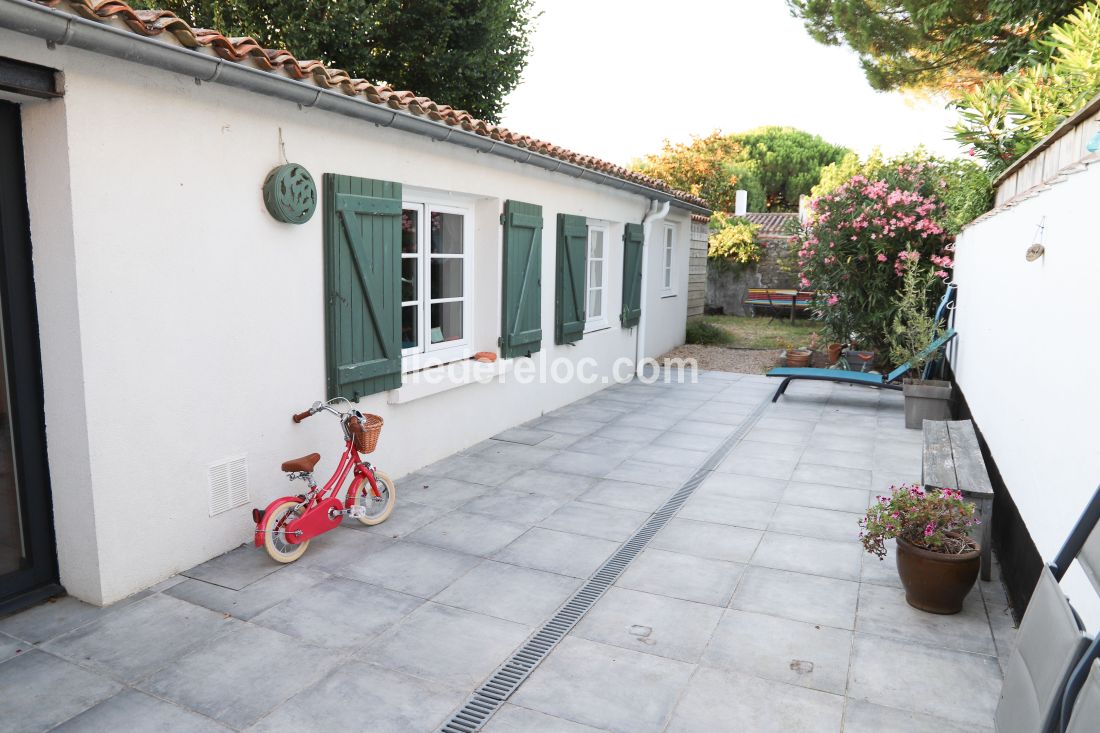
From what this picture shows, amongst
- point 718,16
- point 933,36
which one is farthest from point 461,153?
point 718,16

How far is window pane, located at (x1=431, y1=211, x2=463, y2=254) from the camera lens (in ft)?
20.3

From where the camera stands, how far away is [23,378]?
11.4ft

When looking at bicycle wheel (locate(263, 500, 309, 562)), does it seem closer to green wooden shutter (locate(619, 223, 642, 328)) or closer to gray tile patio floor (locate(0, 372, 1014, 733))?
gray tile patio floor (locate(0, 372, 1014, 733))

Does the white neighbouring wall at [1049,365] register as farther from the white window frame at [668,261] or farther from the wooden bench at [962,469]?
the white window frame at [668,261]

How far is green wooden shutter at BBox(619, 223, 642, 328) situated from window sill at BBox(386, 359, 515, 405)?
3.60m

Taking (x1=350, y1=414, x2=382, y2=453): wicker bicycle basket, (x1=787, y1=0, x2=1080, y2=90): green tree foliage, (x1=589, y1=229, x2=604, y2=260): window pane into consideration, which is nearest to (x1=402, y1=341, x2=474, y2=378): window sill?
(x1=350, y1=414, x2=382, y2=453): wicker bicycle basket

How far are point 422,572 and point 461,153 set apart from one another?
11.5 feet

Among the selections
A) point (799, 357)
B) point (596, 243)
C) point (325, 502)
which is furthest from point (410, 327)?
point (799, 357)

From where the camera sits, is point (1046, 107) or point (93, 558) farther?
point (1046, 107)

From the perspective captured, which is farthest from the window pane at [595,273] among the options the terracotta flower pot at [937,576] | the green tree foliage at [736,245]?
the green tree foliage at [736,245]

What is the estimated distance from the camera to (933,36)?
1084cm

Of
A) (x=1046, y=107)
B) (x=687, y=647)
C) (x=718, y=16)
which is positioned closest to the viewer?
(x=687, y=647)

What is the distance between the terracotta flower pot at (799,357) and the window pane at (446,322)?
243 inches

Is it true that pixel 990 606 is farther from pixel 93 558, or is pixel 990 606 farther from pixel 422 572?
pixel 93 558
